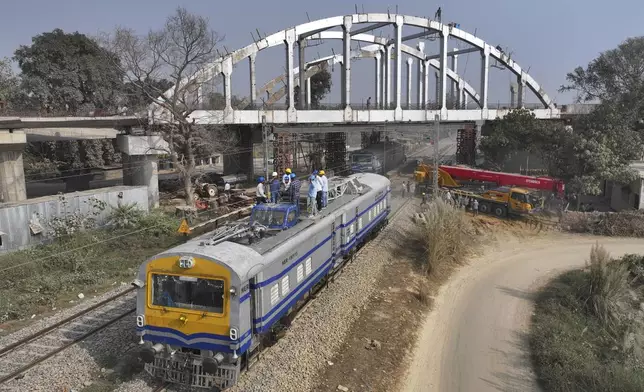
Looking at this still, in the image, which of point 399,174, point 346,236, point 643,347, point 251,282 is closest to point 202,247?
point 251,282

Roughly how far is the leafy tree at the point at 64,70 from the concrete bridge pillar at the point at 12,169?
20.8m

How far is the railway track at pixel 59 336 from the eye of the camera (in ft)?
40.5

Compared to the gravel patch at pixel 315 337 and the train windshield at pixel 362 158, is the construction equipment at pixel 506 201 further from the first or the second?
the gravel patch at pixel 315 337

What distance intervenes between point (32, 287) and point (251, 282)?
11.7 metres

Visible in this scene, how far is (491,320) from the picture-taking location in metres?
18.5

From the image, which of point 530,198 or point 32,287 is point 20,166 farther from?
point 530,198

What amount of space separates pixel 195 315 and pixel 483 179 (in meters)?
31.9

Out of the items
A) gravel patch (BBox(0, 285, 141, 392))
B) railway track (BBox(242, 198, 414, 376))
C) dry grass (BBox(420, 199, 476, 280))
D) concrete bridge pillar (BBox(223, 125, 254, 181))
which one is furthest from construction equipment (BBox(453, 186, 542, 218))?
gravel patch (BBox(0, 285, 141, 392))

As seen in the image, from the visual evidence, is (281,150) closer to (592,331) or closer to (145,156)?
(145,156)

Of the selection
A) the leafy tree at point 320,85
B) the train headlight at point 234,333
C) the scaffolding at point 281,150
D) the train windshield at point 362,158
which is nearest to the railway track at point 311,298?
the train headlight at point 234,333

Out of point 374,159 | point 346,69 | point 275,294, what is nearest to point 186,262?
point 275,294

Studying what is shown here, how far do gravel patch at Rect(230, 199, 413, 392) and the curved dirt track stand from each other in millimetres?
2497

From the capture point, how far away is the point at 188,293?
1099cm

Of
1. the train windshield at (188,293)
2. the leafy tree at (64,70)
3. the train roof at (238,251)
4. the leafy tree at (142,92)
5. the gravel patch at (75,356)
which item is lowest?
the gravel patch at (75,356)
